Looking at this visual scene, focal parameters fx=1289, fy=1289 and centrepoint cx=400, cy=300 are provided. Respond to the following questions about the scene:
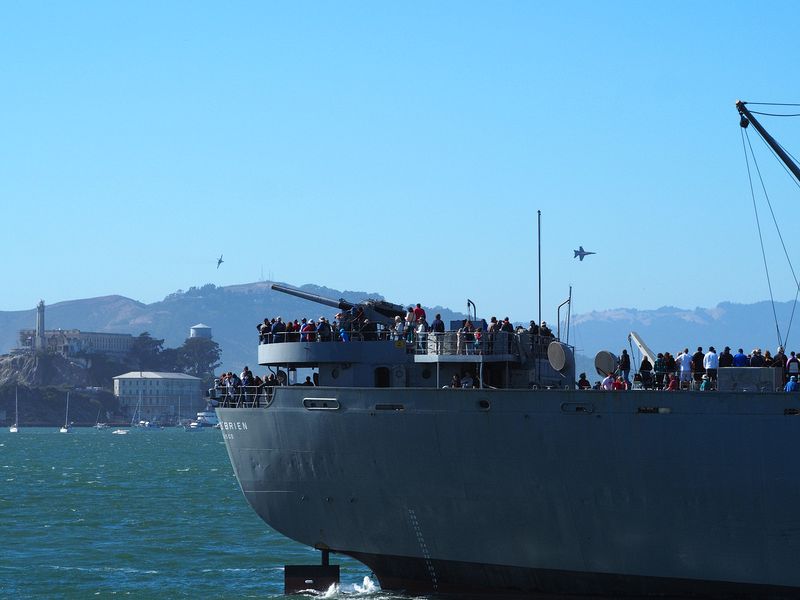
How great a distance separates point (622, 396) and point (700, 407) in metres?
1.55

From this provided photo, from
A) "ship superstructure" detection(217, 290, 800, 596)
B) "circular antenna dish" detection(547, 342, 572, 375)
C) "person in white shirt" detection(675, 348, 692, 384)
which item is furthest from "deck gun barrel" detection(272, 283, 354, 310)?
"person in white shirt" detection(675, 348, 692, 384)

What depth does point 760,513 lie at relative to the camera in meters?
25.1

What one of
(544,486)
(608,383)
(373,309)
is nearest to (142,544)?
(373,309)

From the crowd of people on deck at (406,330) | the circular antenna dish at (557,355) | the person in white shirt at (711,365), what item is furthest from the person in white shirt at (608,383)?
the crowd of people on deck at (406,330)

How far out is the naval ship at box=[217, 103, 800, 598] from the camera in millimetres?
25234

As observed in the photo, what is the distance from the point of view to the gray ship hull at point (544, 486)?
82.6ft

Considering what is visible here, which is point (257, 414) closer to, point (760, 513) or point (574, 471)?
point (574, 471)

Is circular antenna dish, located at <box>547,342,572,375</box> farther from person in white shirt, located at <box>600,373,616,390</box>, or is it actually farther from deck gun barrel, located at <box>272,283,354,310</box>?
deck gun barrel, located at <box>272,283,354,310</box>

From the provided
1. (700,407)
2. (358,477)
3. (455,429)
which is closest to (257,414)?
(358,477)

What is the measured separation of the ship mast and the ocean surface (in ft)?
42.8

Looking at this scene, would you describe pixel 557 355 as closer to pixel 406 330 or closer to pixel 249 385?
pixel 406 330

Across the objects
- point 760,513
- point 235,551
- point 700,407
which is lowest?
point 235,551

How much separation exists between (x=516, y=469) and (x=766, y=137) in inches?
359

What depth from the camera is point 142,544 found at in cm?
4228
